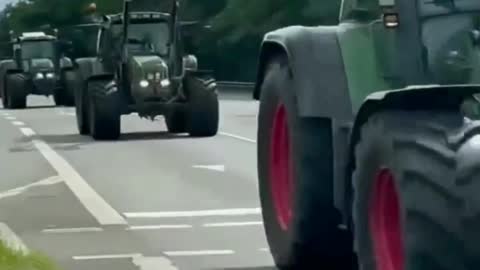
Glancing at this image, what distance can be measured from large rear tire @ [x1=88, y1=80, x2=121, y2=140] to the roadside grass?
18.8 m

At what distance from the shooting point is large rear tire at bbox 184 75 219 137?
3128 cm

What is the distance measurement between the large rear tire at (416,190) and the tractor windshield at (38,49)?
4980cm

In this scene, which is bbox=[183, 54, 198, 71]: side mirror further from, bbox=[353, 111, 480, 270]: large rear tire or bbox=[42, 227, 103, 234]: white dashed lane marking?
bbox=[353, 111, 480, 270]: large rear tire

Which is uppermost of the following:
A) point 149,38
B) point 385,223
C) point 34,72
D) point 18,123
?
point 385,223

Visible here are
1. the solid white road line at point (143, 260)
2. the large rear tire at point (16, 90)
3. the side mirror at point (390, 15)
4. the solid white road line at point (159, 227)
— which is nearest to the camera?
the side mirror at point (390, 15)

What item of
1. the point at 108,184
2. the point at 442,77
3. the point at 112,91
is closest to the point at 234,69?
the point at 112,91

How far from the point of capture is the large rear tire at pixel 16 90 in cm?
5303

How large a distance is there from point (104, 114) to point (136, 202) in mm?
13532

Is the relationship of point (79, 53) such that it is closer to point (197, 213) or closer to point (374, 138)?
point (197, 213)

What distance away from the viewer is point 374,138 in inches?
311

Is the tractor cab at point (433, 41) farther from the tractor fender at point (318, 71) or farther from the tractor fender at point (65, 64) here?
the tractor fender at point (65, 64)

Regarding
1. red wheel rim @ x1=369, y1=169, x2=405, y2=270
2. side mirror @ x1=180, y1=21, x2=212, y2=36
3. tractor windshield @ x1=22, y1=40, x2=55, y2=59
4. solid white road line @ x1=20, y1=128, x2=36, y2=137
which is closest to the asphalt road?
solid white road line @ x1=20, y1=128, x2=36, y2=137

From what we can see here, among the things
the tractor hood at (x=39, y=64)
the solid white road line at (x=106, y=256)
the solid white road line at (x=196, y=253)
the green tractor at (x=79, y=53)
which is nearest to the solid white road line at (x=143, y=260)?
the solid white road line at (x=106, y=256)

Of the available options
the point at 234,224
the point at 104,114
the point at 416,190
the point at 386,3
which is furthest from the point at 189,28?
the point at 416,190
